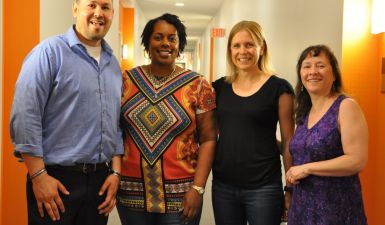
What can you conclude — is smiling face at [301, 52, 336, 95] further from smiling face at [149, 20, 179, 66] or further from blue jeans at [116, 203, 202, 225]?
blue jeans at [116, 203, 202, 225]

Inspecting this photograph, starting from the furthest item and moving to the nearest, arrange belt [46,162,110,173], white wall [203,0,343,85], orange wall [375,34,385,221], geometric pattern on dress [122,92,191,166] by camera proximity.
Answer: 1. white wall [203,0,343,85]
2. orange wall [375,34,385,221]
3. geometric pattern on dress [122,92,191,166]
4. belt [46,162,110,173]

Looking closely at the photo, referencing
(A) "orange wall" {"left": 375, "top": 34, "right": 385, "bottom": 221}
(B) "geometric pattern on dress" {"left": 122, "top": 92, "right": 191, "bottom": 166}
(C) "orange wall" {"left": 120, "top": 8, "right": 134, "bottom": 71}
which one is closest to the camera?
(B) "geometric pattern on dress" {"left": 122, "top": 92, "right": 191, "bottom": 166}

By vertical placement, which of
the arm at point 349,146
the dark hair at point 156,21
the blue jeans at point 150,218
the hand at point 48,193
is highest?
the dark hair at point 156,21

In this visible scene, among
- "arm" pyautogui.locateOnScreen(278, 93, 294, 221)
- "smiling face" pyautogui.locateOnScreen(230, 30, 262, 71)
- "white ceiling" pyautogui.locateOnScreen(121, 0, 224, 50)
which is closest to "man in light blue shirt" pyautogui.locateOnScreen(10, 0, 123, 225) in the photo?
"smiling face" pyautogui.locateOnScreen(230, 30, 262, 71)

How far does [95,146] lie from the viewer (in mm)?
1627

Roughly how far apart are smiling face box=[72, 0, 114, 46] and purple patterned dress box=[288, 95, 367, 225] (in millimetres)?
962

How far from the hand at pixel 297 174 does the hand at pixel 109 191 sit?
75cm

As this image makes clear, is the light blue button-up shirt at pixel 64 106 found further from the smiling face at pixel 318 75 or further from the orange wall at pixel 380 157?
the orange wall at pixel 380 157

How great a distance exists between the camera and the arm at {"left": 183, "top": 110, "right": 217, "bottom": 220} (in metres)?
1.85

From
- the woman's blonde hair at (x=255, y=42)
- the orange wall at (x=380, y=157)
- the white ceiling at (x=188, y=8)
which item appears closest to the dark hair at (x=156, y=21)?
the woman's blonde hair at (x=255, y=42)

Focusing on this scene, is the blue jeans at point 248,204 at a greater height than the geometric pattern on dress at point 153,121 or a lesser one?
lesser

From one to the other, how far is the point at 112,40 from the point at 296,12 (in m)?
2.78

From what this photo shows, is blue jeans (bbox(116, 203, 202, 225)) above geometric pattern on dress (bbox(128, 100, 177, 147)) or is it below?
below

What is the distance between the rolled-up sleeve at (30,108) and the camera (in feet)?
4.79
